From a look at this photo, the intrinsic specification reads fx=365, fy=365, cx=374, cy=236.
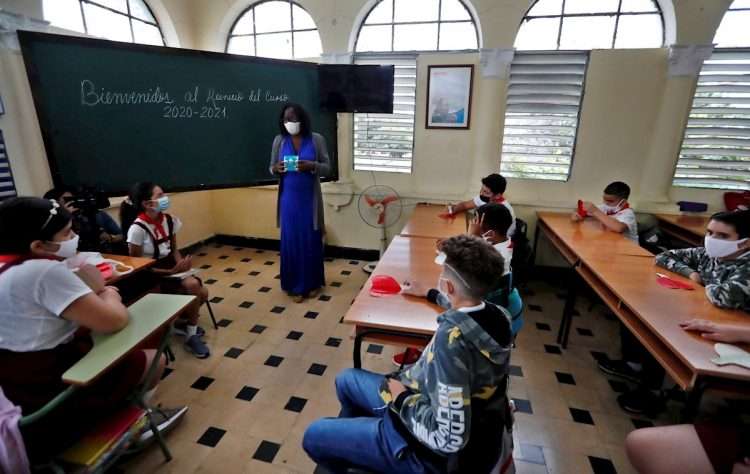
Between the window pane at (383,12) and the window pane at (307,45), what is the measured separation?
0.71m

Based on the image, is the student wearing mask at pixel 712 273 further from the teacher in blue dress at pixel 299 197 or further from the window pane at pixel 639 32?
the teacher in blue dress at pixel 299 197

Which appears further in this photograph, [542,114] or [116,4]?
[542,114]

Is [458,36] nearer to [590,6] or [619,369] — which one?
[590,6]

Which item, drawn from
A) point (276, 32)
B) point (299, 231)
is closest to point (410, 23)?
point (276, 32)

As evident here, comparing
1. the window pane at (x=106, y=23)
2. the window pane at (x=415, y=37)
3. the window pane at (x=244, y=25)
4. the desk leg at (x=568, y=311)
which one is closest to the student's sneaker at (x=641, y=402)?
the desk leg at (x=568, y=311)

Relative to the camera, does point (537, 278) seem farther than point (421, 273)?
Yes

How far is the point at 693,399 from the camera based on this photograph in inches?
58.6

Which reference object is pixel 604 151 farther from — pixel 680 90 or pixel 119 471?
pixel 119 471

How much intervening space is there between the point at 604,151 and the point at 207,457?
4302 millimetres

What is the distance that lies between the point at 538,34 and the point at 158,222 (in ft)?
13.2

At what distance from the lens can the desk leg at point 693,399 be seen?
4.83 feet

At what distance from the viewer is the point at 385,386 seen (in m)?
1.49

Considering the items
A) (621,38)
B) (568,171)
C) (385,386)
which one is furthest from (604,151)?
(385,386)

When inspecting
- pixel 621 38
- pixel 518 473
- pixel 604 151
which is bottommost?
pixel 518 473
